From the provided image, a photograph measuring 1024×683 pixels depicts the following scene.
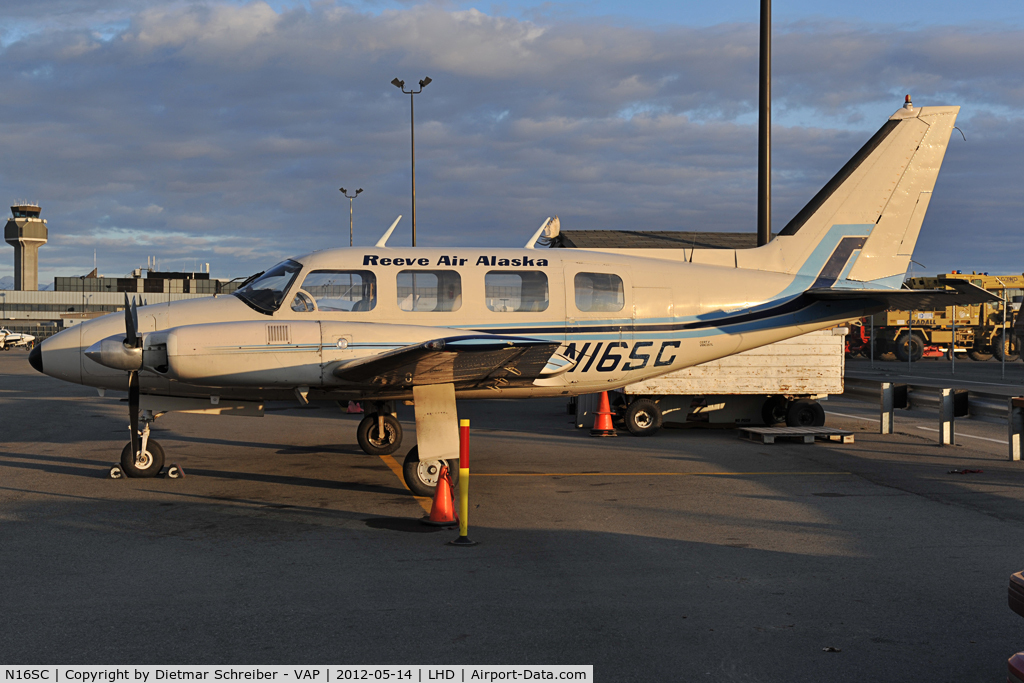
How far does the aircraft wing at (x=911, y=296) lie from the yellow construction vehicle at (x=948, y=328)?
32.5 meters

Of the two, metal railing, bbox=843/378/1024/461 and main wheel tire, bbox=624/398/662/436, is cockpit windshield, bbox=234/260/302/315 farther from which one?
metal railing, bbox=843/378/1024/461

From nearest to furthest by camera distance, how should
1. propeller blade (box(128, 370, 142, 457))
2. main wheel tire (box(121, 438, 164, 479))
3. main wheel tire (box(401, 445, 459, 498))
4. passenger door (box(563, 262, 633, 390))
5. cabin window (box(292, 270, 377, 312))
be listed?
main wheel tire (box(401, 445, 459, 498)), propeller blade (box(128, 370, 142, 457)), main wheel tire (box(121, 438, 164, 479)), cabin window (box(292, 270, 377, 312)), passenger door (box(563, 262, 633, 390))

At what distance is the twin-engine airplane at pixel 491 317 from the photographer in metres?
9.38

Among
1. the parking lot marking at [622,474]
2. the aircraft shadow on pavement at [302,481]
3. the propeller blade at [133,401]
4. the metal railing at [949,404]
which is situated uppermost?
the propeller blade at [133,401]

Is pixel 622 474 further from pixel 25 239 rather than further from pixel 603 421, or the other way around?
pixel 25 239

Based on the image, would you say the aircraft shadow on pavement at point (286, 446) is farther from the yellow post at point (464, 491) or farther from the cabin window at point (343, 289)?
the yellow post at point (464, 491)

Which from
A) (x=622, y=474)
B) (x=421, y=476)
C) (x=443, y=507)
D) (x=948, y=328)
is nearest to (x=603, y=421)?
(x=622, y=474)

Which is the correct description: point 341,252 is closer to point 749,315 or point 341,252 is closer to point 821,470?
point 749,315

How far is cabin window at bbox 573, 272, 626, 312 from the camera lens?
11398 mm

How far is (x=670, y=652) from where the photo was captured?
4762 millimetres

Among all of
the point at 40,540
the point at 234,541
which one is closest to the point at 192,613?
the point at 234,541

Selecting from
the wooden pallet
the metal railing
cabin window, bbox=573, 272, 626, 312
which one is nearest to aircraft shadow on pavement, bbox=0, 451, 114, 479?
cabin window, bbox=573, 272, 626, 312

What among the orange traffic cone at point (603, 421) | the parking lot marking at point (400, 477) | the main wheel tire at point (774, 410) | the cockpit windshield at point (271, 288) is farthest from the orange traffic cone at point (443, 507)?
the main wheel tire at point (774, 410)

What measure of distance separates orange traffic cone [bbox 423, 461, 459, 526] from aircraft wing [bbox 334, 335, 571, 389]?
1324mm
